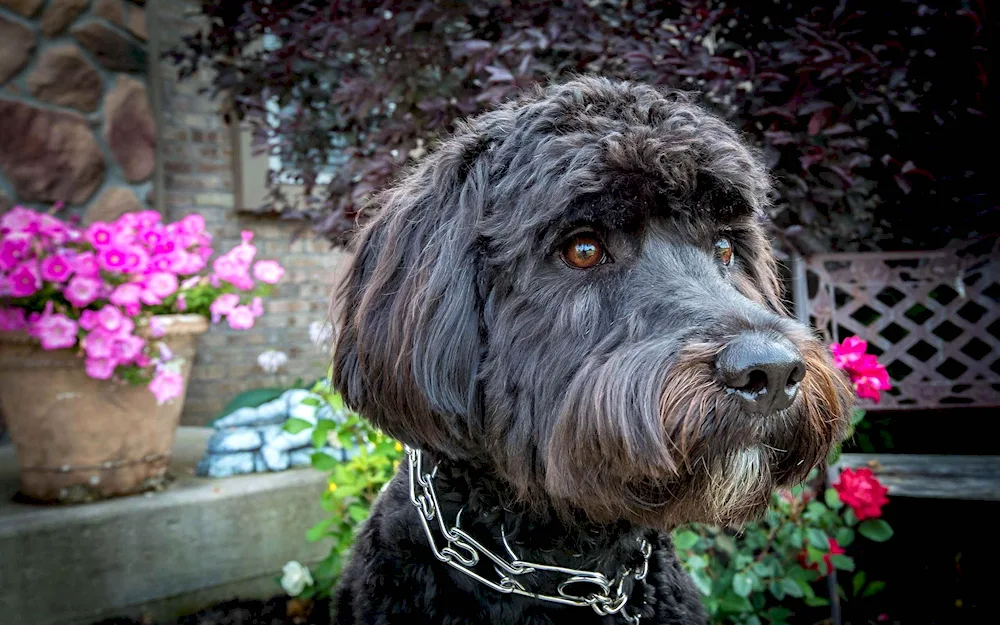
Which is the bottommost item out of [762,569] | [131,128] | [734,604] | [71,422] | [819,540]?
[734,604]

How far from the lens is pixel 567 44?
279cm

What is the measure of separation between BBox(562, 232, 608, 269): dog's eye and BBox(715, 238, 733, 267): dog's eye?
0.31 metres

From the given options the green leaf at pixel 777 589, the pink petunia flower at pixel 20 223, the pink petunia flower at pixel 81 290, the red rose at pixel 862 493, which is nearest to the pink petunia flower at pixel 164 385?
the pink petunia flower at pixel 81 290

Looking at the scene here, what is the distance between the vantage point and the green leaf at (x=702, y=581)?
2.46 m

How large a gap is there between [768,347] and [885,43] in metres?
2.21

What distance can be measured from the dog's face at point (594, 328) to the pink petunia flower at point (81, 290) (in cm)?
160

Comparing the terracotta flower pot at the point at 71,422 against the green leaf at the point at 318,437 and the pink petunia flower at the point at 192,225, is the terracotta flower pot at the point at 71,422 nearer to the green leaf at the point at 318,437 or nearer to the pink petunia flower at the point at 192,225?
the pink petunia flower at the point at 192,225

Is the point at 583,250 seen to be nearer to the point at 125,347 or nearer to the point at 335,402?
the point at 335,402

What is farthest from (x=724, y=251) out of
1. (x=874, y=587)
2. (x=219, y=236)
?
(x=219, y=236)

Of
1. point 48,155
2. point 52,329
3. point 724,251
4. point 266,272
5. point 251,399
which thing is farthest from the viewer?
point 251,399

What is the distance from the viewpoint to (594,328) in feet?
4.68

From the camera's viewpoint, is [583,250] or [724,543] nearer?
[583,250]

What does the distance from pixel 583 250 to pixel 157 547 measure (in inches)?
93.1

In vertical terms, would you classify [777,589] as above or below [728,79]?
below
